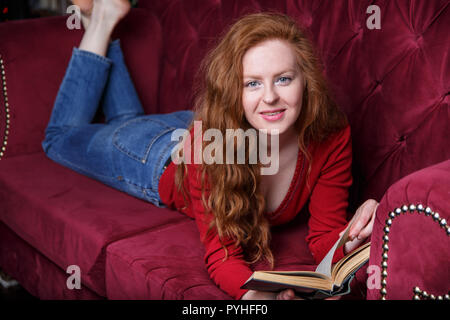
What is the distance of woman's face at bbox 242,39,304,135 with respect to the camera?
3.33 ft

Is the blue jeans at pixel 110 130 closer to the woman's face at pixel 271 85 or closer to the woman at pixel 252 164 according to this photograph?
the woman at pixel 252 164

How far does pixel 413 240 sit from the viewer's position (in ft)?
2.39

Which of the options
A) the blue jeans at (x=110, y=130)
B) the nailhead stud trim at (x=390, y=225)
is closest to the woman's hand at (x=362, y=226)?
the nailhead stud trim at (x=390, y=225)

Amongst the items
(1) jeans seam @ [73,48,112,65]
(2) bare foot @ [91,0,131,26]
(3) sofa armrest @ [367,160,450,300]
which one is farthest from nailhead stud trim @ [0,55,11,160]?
(3) sofa armrest @ [367,160,450,300]

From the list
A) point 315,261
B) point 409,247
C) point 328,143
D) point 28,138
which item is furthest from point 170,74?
point 409,247

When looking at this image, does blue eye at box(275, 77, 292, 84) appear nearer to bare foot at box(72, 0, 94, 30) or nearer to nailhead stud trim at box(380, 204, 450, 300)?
nailhead stud trim at box(380, 204, 450, 300)

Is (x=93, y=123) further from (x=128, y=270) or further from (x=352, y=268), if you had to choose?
(x=352, y=268)

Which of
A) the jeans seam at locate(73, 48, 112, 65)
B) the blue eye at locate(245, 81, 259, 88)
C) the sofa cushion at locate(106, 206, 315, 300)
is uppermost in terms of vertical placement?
the jeans seam at locate(73, 48, 112, 65)

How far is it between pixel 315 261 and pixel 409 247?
408 mm

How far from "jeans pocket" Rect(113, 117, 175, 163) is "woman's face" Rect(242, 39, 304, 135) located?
1.59 ft

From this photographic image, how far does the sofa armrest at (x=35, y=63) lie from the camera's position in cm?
169
